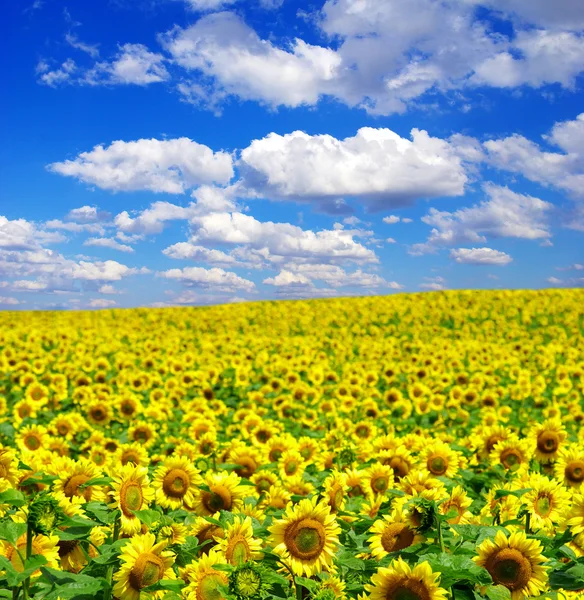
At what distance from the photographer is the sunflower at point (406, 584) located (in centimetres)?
244

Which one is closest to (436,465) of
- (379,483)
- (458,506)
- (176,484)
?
(379,483)

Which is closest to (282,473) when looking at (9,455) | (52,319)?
(9,455)

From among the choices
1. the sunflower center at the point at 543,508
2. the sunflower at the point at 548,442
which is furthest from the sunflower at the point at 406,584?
the sunflower at the point at 548,442

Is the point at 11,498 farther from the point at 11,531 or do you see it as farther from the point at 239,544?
the point at 239,544

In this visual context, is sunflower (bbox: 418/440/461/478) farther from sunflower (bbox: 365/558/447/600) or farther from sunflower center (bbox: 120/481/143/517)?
sunflower (bbox: 365/558/447/600)

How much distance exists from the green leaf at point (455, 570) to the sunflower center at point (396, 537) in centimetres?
43

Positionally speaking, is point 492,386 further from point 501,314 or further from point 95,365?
point 501,314

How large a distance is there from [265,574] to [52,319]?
105ft

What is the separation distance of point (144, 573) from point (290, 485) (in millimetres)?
2294

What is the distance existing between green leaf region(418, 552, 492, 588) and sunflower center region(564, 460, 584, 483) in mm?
2969

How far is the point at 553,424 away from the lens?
630 centimetres

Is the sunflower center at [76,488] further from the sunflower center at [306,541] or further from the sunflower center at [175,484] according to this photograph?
the sunflower center at [306,541]

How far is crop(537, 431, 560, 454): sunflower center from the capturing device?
6215 mm

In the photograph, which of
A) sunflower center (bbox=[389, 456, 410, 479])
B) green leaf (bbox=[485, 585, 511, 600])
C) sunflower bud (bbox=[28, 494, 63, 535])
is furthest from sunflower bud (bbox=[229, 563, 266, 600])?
sunflower center (bbox=[389, 456, 410, 479])
